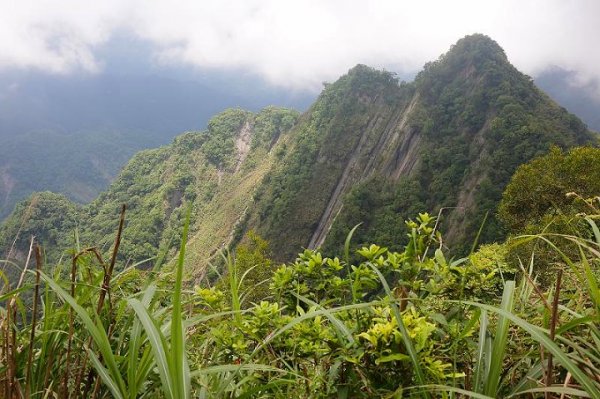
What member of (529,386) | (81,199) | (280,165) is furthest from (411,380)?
(81,199)

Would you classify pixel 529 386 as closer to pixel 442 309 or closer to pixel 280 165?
pixel 442 309

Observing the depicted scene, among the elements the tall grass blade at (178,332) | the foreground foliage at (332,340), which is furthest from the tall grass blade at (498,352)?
the tall grass blade at (178,332)

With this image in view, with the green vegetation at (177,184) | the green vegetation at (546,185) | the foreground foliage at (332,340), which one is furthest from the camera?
the green vegetation at (177,184)

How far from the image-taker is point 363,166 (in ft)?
190

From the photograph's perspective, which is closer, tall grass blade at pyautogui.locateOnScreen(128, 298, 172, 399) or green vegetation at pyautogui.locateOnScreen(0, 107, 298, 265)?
tall grass blade at pyautogui.locateOnScreen(128, 298, 172, 399)

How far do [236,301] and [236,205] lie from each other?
7209cm

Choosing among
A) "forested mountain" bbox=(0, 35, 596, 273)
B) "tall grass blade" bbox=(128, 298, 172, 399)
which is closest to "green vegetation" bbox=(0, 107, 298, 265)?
"forested mountain" bbox=(0, 35, 596, 273)

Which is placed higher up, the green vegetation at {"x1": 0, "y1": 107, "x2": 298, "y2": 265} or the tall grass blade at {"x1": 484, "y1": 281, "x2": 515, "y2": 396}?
the green vegetation at {"x1": 0, "y1": 107, "x2": 298, "y2": 265}

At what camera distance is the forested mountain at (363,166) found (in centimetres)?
3831

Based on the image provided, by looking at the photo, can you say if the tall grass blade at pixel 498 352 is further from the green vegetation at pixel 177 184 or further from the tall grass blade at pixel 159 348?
the green vegetation at pixel 177 184

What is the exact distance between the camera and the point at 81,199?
579 ft

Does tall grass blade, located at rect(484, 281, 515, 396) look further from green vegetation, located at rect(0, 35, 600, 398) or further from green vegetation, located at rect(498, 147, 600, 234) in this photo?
green vegetation, located at rect(498, 147, 600, 234)

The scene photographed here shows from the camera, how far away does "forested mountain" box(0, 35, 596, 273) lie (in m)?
38.3

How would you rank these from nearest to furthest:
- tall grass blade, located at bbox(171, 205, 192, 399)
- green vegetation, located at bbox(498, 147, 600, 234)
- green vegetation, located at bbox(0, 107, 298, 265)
A: tall grass blade, located at bbox(171, 205, 192, 399) < green vegetation, located at bbox(498, 147, 600, 234) < green vegetation, located at bbox(0, 107, 298, 265)
